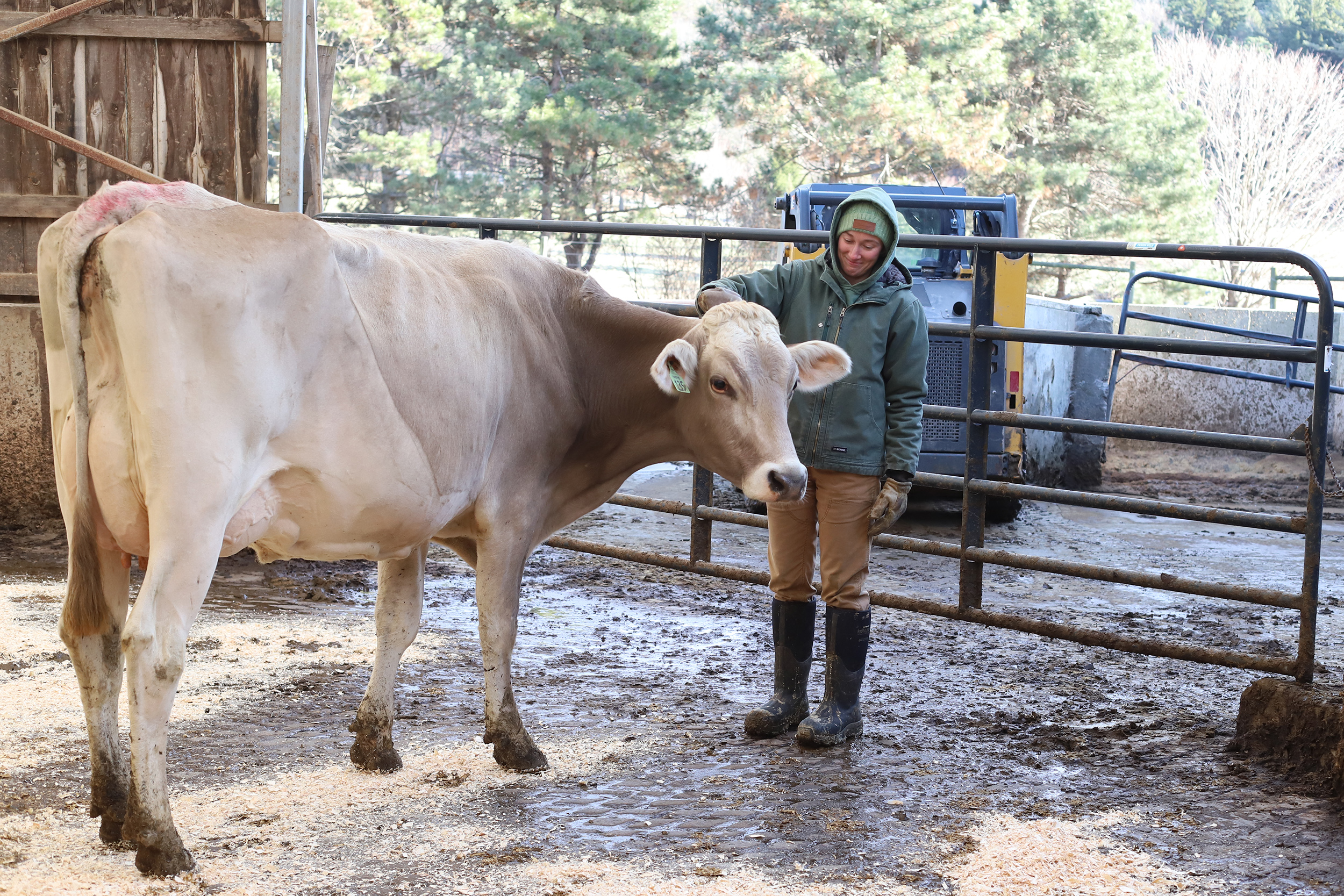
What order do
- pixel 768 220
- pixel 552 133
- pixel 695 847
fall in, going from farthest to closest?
pixel 768 220 < pixel 552 133 < pixel 695 847

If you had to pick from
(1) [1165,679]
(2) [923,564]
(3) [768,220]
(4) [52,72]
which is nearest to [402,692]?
(1) [1165,679]

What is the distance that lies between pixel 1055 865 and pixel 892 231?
1.91 m

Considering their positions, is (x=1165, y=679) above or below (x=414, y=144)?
below

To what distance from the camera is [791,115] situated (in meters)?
22.9

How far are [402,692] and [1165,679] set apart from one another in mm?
2866

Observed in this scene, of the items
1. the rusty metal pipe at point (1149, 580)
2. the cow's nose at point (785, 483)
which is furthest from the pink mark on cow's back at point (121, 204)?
the rusty metal pipe at point (1149, 580)

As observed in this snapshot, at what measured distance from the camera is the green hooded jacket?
404 cm

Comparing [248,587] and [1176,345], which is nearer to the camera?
[1176,345]

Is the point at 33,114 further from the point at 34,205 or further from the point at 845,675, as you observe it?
the point at 845,675

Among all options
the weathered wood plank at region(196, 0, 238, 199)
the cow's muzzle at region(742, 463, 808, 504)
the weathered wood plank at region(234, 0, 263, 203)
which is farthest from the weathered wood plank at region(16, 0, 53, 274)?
Answer: the cow's muzzle at region(742, 463, 808, 504)

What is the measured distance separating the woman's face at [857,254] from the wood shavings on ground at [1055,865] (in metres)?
1.70

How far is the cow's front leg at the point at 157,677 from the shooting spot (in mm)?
2863

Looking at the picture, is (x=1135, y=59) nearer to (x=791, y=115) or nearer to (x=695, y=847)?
(x=791, y=115)

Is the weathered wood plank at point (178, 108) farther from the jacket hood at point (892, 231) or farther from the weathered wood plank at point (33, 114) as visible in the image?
the jacket hood at point (892, 231)
